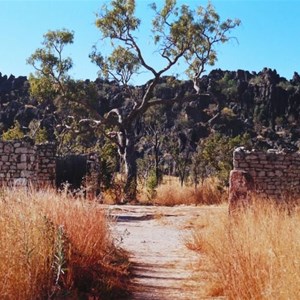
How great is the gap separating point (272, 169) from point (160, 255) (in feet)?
21.2

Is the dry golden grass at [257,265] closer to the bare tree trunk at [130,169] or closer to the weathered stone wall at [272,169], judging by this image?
the weathered stone wall at [272,169]

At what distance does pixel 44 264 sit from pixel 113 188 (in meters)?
16.5

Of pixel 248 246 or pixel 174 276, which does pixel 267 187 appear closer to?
pixel 174 276

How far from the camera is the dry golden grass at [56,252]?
416 cm

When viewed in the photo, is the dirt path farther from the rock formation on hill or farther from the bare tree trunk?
the rock formation on hill

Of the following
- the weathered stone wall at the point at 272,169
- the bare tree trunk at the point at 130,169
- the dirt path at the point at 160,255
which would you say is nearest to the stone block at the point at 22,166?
the dirt path at the point at 160,255

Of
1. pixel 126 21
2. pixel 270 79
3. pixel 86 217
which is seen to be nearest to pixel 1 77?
pixel 270 79

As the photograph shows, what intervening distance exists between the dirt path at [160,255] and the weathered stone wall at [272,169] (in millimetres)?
2129

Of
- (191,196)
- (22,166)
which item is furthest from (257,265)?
Answer: (191,196)

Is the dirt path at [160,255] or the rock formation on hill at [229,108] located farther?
the rock formation on hill at [229,108]

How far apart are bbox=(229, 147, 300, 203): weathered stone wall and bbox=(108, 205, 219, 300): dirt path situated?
2.13 m

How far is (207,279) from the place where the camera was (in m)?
6.14

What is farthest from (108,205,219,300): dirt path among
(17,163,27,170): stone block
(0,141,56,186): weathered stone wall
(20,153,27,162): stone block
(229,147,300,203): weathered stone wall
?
(20,153,27,162): stone block

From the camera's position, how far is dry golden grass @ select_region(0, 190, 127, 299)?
164 inches
